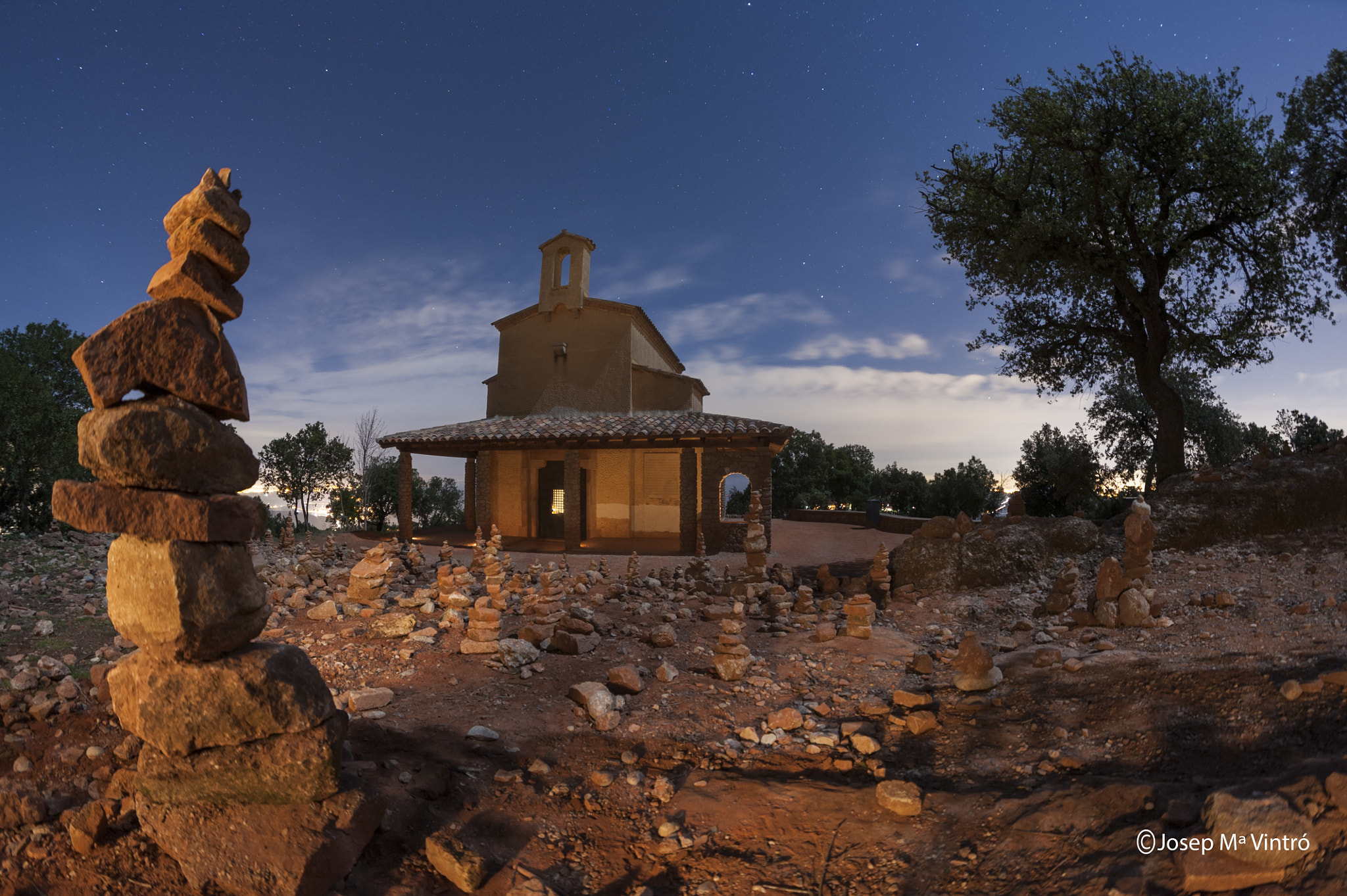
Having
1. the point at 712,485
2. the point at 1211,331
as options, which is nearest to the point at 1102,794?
the point at 712,485

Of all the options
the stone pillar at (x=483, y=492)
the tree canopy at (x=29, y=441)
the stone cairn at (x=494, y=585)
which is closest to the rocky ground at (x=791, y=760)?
the stone cairn at (x=494, y=585)

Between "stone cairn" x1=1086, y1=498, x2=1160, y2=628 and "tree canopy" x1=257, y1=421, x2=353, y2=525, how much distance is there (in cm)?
3284

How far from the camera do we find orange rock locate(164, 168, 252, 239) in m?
3.98

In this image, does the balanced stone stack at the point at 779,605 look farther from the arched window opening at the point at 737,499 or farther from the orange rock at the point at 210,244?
the arched window opening at the point at 737,499

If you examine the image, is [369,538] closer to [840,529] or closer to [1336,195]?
[840,529]

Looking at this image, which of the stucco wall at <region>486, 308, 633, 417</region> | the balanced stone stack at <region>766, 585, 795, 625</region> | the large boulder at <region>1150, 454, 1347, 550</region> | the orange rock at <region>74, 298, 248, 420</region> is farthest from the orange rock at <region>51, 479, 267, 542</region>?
the stucco wall at <region>486, 308, 633, 417</region>

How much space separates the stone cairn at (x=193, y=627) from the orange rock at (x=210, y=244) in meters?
0.01

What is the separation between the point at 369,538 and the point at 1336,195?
29.4 m

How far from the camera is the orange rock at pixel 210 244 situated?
3.99 metres

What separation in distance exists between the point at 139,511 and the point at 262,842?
6.76 ft

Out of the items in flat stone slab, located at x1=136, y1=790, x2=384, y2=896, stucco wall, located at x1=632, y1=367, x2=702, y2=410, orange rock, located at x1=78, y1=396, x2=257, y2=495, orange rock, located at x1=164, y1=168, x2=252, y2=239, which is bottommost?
flat stone slab, located at x1=136, y1=790, x2=384, y2=896

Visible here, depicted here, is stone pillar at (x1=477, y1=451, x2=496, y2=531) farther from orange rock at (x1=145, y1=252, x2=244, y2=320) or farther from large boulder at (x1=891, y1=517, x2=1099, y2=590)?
orange rock at (x1=145, y1=252, x2=244, y2=320)

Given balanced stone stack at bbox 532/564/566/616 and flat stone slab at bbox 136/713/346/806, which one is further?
balanced stone stack at bbox 532/564/566/616

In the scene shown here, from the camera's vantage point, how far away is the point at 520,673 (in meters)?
7.17
